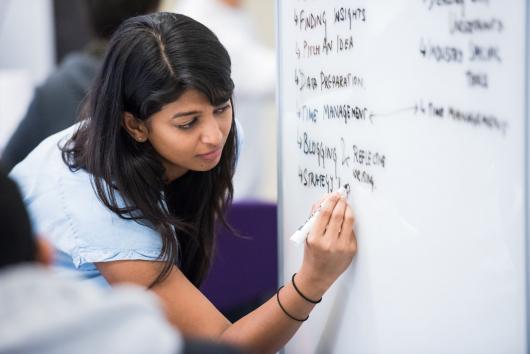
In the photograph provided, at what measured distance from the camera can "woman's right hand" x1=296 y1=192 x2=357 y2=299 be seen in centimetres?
117

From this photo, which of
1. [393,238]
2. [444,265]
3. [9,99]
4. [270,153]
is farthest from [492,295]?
[270,153]

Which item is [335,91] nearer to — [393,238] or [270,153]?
[393,238]

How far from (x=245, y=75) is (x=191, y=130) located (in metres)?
1.16

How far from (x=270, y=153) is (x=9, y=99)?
1.30 metres

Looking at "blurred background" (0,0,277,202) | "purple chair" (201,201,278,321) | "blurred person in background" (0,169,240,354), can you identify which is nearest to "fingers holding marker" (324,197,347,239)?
"blurred person in background" (0,169,240,354)

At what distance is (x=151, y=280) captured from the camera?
1.22 meters

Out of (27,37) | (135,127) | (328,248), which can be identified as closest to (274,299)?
(328,248)

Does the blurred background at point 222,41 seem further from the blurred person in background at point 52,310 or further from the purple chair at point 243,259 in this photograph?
the blurred person in background at point 52,310

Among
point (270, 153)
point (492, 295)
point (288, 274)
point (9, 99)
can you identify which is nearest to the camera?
point (492, 295)

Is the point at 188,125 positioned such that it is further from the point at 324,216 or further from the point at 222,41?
the point at 222,41

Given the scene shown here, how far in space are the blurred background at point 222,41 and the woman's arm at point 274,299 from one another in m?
0.80

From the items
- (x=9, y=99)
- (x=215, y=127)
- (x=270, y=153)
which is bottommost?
(x=270, y=153)

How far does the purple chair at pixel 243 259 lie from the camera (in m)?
2.00

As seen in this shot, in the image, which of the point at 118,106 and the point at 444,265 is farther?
the point at 118,106
